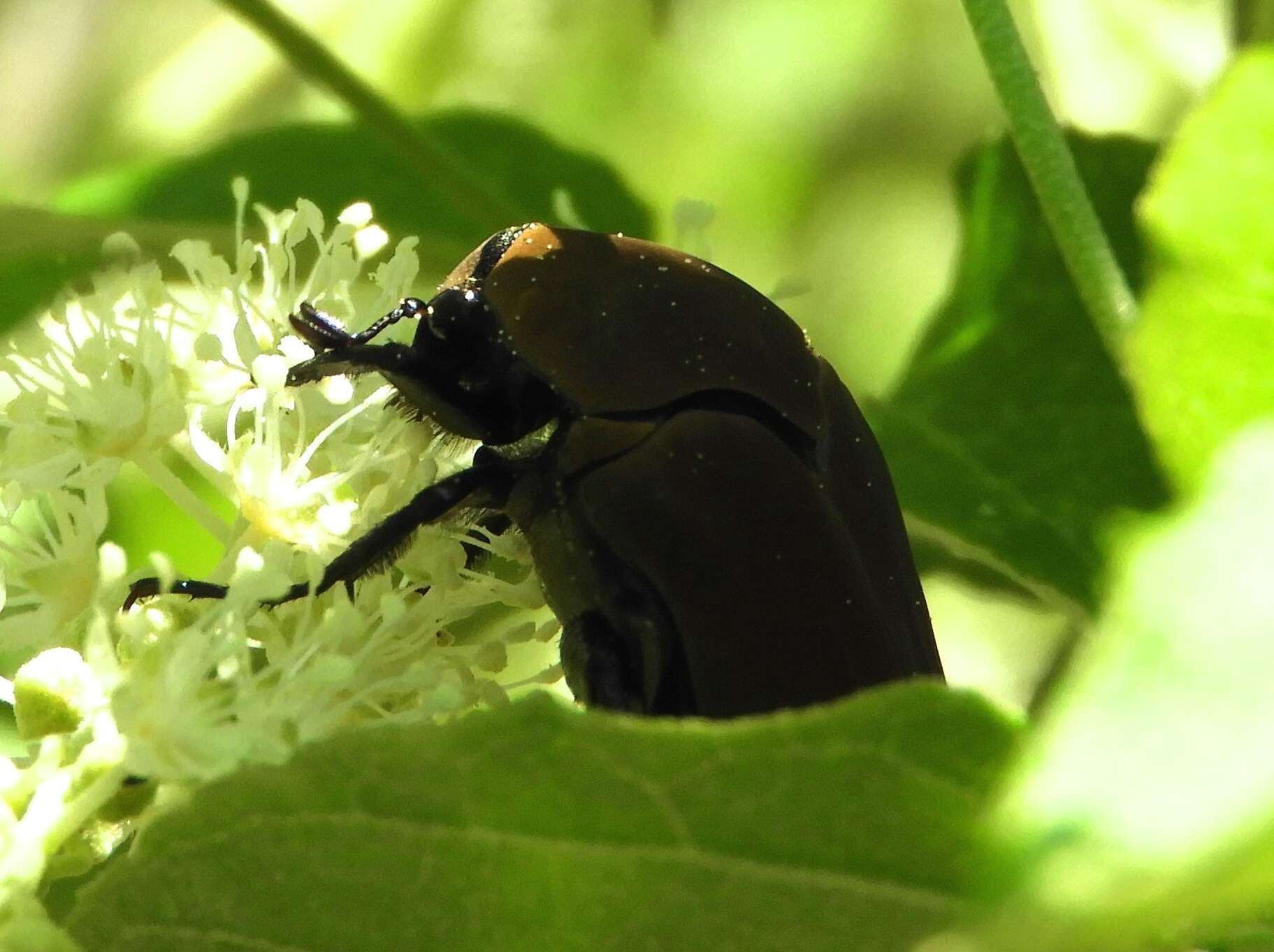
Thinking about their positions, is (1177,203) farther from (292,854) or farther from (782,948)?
(292,854)

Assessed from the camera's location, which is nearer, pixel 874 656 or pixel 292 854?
pixel 292 854

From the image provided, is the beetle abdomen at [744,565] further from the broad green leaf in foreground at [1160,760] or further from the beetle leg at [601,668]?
the broad green leaf in foreground at [1160,760]

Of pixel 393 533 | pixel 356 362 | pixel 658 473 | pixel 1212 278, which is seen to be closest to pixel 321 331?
pixel 356 362

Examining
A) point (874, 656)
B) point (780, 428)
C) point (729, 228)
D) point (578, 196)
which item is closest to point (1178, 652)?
point (874, 656)

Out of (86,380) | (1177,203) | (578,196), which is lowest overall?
(86,380)

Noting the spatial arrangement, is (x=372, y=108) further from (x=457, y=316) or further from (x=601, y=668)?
(x=601, y=668)

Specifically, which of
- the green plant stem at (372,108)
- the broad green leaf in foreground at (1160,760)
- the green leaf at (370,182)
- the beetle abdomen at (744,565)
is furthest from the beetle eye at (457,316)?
the broad green leaf in foreground at (1160,760)

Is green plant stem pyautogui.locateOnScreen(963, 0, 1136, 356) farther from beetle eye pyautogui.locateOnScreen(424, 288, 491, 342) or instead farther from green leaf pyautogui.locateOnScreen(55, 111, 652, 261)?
green leaf pyautogui.locateOnScreen(55, 111, 652, 261)
